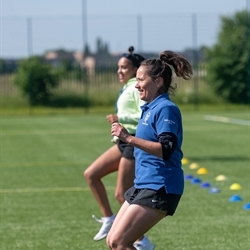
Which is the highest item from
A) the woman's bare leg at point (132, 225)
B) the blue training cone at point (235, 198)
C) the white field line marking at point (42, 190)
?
the woman's bare leg at point (132, 225)

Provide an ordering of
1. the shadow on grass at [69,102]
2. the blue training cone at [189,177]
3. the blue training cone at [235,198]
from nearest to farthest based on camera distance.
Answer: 1. the blue training cone at [235,198]
2. the blue training cone at [189,177]
3. the shadow on grass at [69,102]

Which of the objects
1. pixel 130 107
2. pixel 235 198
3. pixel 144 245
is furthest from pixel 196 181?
pixel 144 245

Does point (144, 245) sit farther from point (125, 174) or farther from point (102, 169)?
point (102, 169)

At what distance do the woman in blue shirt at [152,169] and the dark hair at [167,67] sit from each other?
0.02 metres

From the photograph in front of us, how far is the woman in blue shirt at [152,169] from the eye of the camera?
5652 millimetres

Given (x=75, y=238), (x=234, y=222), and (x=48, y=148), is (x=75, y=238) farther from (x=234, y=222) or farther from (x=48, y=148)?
(x=48, y=148)

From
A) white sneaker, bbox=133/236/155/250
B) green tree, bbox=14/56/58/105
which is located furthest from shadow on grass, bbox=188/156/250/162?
green tree, bbox=14/56/58/105

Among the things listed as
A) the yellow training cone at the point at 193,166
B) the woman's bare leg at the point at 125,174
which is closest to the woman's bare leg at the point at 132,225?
the woman's bare leg at the point at 125,174

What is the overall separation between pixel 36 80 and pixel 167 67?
28.7 metres

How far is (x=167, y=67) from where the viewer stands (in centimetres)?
600

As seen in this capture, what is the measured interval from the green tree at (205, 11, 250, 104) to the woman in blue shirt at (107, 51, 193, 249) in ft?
93.8

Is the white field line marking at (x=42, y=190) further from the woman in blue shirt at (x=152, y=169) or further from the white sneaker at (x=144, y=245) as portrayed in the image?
the woman in blue shirt at (x=152, y=169)

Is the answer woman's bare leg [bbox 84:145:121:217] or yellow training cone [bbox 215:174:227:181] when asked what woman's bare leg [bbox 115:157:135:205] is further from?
yellow training cone [bbox 215:174:227:181]

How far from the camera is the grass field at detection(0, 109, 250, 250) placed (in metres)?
8.42
